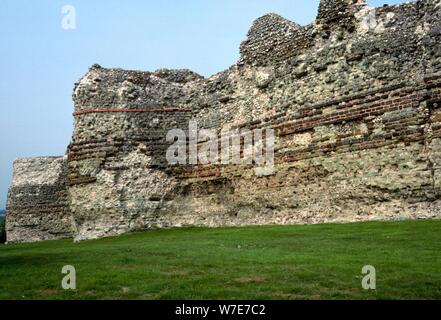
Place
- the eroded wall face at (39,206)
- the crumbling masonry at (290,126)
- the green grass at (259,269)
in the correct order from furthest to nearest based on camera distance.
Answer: the eroded wall face at (39,206), the crumbling masonry at (290,126), the green grass at (259,269)

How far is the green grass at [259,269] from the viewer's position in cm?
688

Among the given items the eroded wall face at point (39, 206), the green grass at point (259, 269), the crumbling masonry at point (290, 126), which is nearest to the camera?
the green grass at point (259, 269)

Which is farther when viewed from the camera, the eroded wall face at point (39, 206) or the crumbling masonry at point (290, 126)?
the eroded wall face at point (39, 206)

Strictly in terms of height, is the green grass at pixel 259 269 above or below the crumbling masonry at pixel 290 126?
below

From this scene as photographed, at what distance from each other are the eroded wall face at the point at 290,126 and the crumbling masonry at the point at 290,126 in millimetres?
36

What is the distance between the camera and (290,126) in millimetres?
16812

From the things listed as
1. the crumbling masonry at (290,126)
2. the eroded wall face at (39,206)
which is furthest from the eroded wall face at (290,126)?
the eroded wall face at (39,206)

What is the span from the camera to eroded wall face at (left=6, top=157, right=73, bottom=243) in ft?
104

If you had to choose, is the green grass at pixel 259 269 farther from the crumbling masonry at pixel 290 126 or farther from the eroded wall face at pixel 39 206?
the eroded wall face at pixel 39 206

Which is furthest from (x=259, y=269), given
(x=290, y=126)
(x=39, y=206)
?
(x=39, y=206)

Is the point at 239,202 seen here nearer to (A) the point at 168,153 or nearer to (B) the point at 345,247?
(A) the point at 168,153

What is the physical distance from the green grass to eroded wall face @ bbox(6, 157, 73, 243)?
20.6 m

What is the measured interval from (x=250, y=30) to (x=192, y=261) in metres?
11.3

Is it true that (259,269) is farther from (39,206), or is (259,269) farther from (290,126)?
(39,206)
